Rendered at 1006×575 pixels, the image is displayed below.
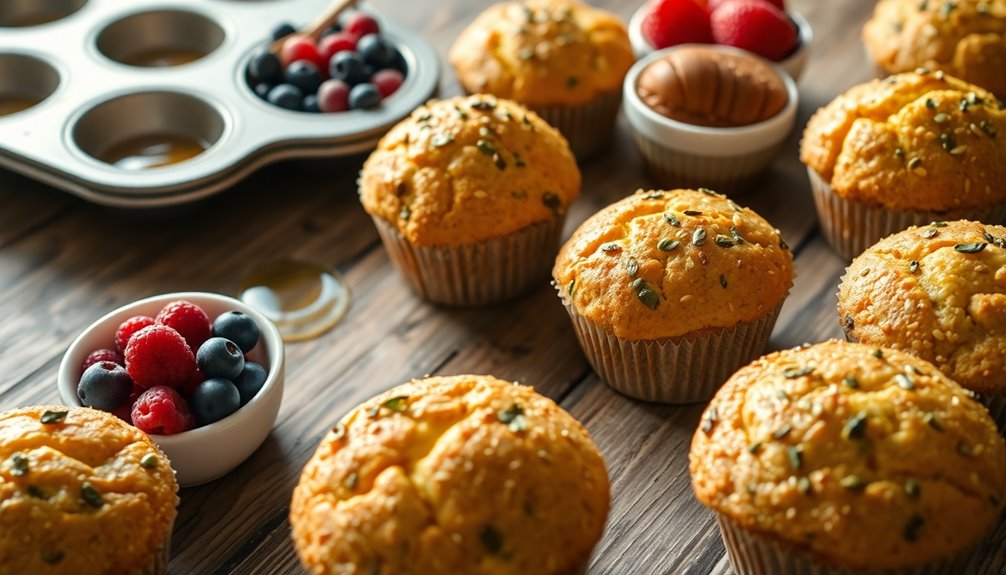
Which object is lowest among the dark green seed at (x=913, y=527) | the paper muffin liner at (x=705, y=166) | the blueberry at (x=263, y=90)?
the paper muffin liner at (x=705, y=166)

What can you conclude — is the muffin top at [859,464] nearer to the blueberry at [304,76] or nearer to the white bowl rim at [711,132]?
the white bowl rim at [711,132]

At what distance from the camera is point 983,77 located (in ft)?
12.5

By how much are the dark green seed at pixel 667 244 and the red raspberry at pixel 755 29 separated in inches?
57.5

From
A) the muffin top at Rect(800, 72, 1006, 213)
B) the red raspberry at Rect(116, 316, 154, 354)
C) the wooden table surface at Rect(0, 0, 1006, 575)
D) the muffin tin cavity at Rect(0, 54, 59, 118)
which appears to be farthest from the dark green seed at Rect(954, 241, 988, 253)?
the muffin tin cavity at Rect(0, 54, 59, 118)

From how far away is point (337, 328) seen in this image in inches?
133

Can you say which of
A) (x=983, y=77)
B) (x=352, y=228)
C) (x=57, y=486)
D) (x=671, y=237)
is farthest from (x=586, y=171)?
(x=57, y=486)

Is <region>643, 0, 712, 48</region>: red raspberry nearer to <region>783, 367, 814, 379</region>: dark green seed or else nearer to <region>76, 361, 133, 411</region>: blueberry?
<region>783, 367, 814, 379</region>: dark green seed

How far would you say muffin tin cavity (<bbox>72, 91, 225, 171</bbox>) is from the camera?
3.91 m

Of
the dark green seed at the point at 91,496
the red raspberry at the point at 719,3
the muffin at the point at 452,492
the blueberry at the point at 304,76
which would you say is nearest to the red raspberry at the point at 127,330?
the dark green seed at the point at 91,496

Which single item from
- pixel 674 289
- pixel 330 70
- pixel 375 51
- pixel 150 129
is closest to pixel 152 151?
pixel 150 129

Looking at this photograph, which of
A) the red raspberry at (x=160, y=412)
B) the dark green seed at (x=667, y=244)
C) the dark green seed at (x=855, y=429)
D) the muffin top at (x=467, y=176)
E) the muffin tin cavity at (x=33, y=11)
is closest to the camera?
the dark green seed at (x=855, y=429)

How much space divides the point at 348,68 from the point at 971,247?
2.32 metres

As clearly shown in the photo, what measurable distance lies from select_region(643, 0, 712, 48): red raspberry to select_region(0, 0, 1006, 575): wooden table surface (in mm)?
422

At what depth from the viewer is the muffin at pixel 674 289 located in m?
2.82
